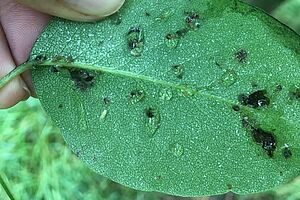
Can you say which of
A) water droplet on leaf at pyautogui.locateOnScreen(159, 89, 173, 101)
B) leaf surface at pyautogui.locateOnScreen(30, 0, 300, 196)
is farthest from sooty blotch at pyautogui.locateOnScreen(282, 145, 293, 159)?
water droplet on leaf at pyautogui.locateOnScreen(159, 89, 173, 101)

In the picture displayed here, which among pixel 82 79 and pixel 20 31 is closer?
pixel 82 79

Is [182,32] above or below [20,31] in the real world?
above

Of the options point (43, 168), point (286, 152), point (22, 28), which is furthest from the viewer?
point (43, 168)

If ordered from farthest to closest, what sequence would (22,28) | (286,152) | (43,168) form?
(43,168) → (22,28) → (286,152)

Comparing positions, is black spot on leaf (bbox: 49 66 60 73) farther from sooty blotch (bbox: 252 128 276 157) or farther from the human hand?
sooty blotch (bbox: 252 128 276 157)

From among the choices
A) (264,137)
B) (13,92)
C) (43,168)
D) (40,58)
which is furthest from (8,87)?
(43,168)

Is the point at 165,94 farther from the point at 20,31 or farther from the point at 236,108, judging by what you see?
the point at 20,31

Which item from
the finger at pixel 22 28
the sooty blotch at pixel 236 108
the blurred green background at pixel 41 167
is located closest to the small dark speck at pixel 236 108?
the sooty blotch at pixel 236 108

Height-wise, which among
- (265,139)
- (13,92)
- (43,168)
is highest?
(265,139)
